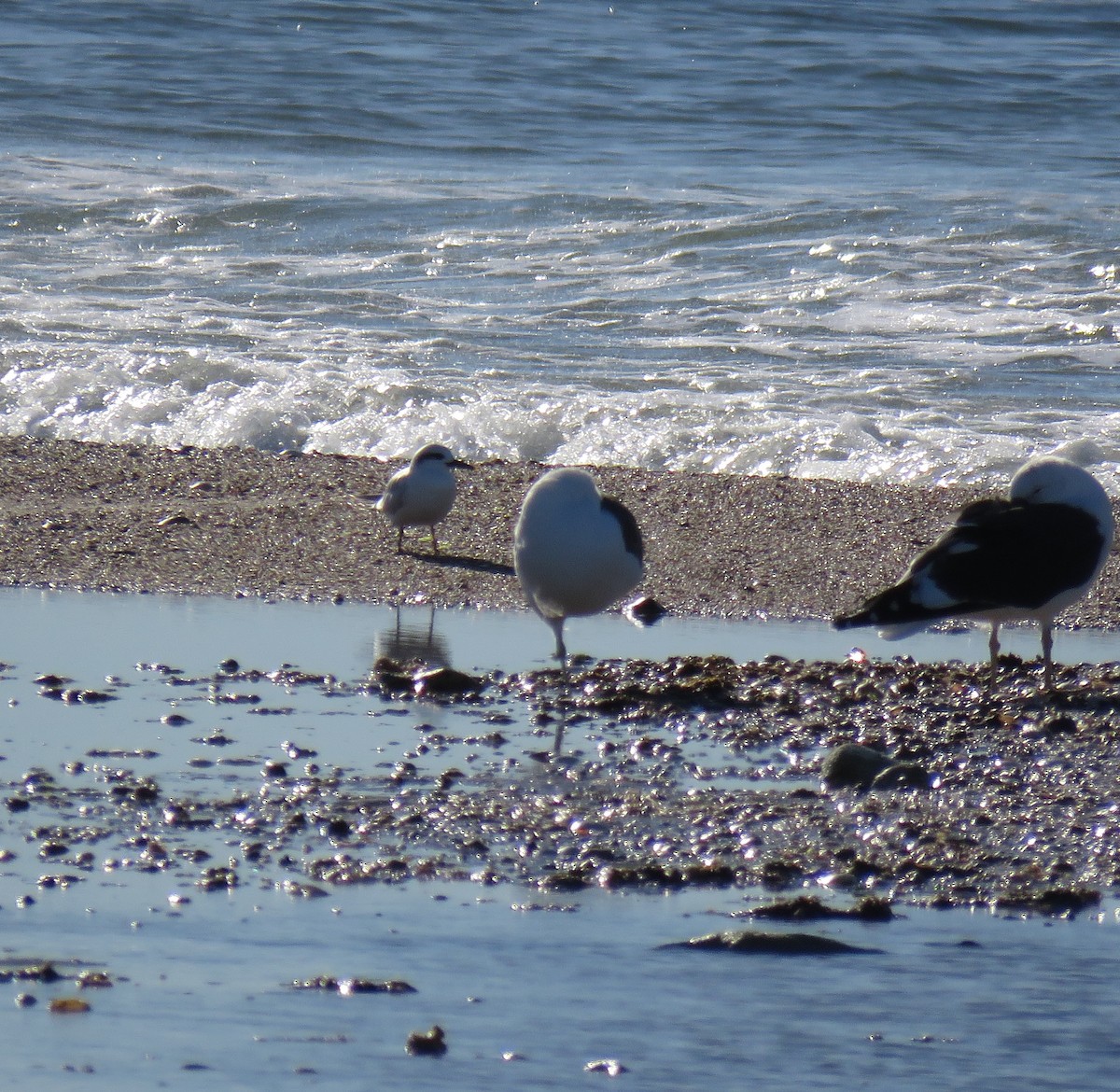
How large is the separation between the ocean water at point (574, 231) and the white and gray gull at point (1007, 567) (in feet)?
12.4

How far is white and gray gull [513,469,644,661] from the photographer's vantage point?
5.67 meters

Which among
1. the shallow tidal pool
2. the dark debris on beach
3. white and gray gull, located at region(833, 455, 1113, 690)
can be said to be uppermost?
white and gray gull, located at region(833, 455, 1113, 690)

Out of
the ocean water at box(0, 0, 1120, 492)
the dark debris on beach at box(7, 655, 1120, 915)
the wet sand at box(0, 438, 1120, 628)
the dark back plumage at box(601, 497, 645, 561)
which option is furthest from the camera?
the ocean water at box(0, 0, 1120, 492)

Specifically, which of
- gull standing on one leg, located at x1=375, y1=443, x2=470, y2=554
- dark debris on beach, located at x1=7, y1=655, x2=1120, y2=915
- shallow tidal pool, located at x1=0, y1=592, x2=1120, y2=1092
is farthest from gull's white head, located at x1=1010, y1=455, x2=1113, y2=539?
gull standing on one leg, located at x1=375, y1=443, x2=470, y2=554

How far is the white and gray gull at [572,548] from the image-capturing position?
5.67m

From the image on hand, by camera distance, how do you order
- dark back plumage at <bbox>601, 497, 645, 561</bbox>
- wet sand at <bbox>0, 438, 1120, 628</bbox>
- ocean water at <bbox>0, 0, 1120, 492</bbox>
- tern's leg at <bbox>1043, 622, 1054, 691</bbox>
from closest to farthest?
1. tern's leg at <bbox>1043, 622, 1054, 691</bbox>
2. dark back plumage at <bbox>601, 497, 645, 561</bbox>
3. wet sand at <bbox>0, 438, 1120, 628</bbox>
4. ocean water at <bbox>0, 0, 1120, 492</bbox>

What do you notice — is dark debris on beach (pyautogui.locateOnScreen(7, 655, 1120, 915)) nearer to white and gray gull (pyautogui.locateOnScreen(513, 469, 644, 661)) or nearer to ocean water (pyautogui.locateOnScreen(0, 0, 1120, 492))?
white and gray gull (pyautogui.locateOnScreen(513, 469, 644, 661))

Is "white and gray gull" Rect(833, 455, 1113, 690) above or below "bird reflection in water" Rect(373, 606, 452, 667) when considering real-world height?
above

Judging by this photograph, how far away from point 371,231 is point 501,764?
1206 centimetres

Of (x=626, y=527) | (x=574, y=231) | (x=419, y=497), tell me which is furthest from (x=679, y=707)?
(x=574, y=231)

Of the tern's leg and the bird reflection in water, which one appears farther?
the bird reflection in water

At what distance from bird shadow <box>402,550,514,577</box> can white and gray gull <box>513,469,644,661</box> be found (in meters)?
1.43

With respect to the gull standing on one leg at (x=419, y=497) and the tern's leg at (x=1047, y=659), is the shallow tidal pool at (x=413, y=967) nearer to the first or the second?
the tern's leg at (x=1047, y=659)

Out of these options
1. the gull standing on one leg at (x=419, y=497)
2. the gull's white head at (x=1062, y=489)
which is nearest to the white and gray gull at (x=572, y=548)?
the gull's white head at (x=1062, y=489)
